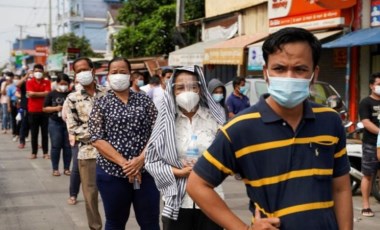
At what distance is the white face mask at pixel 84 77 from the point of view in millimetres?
5801

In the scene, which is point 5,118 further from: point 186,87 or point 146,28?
point 186,87

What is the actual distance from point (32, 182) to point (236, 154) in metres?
7.82

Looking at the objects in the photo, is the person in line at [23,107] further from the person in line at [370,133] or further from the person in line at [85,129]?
the person in line at [370,133]

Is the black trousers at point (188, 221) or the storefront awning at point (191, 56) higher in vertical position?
the storefront awning at point (191, 56)

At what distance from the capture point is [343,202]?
7.96 feet

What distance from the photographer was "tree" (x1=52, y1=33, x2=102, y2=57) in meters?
53.1

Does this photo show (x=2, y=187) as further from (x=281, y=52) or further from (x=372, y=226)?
(x=281, y=52)

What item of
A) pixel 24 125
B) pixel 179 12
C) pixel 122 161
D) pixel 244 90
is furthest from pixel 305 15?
pixel 122 161

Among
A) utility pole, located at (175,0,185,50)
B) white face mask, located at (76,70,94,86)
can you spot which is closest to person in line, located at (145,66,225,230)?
white face mask, located at (76,70,94,86)

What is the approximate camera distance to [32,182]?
957 centimetres

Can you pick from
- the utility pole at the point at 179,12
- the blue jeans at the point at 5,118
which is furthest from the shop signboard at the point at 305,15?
the blue jeans at the point at 5,118

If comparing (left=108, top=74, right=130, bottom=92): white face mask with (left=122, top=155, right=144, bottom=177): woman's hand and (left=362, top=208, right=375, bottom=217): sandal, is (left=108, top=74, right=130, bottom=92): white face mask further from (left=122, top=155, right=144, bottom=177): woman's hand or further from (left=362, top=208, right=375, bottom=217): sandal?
(left=362, top=208, right=375, bottom=217): sandal

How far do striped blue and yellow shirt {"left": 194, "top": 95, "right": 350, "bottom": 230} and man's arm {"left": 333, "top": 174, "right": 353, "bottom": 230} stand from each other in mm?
58

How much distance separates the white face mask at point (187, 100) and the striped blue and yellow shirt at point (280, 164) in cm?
166
